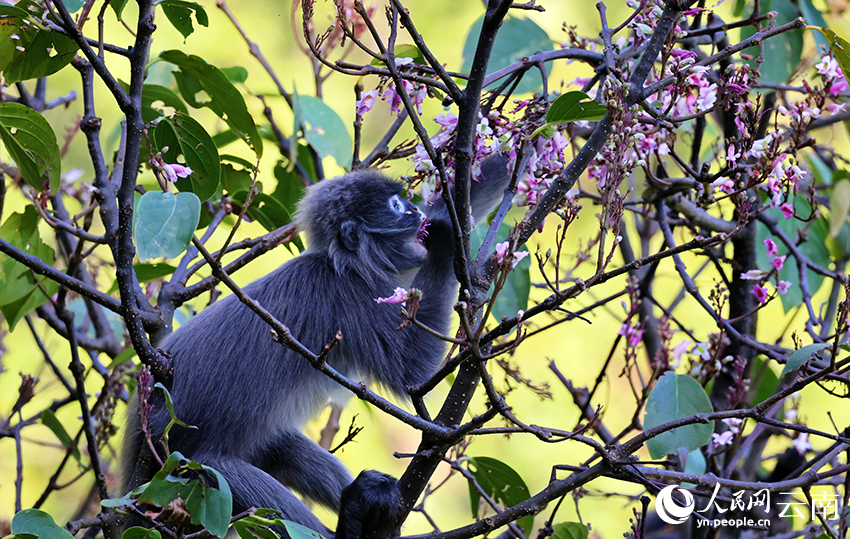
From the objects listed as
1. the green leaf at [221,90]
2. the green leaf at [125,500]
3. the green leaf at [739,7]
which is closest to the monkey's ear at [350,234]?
the green leaf at [221,90]

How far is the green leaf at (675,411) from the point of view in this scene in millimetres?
1513

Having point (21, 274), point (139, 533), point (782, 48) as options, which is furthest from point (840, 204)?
point (21, 274)

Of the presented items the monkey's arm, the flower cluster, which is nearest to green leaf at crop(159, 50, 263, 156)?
the monkey's arm

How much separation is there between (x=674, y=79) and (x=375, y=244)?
1079 millimetres

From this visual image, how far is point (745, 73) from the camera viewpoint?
4.93 feet

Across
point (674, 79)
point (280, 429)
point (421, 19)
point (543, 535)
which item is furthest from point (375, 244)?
point (421, 19)

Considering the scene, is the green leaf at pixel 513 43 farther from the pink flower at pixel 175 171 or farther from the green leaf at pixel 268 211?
the pink flower at pixel 175 171

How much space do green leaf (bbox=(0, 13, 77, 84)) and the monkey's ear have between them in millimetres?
842

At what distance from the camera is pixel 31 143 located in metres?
1.45

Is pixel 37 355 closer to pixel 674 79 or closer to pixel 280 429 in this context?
pixel 280 429

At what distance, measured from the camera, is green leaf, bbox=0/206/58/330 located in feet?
5.65

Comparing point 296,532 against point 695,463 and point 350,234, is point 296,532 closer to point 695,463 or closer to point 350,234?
point 350,234

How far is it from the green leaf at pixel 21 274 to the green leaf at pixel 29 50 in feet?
1.25

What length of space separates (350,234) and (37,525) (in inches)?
44.5
